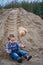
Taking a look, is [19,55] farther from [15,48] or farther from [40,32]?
[40,32]

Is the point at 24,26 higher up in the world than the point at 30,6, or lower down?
higher up

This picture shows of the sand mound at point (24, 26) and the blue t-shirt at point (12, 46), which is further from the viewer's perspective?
the sand mound at point (24, 26)

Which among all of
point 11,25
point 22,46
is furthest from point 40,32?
point 22,46

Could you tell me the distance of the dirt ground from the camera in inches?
400

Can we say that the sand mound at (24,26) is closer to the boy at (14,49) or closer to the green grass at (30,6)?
the boy at (14,49)

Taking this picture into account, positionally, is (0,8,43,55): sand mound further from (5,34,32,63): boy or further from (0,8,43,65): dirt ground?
(5,34,32,63): boy

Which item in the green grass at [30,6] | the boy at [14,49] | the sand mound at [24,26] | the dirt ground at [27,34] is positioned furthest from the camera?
the green grass at [30,6]

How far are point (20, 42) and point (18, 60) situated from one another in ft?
4.73

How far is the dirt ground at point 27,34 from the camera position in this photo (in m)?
10.2

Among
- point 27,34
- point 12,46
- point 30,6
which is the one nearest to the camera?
point 12,46

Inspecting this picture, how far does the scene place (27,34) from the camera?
11812 mm

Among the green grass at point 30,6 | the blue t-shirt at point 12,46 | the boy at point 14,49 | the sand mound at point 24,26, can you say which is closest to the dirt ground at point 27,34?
the sand mound at point 24,26

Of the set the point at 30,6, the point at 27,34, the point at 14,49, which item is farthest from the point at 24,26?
the point at 30,6

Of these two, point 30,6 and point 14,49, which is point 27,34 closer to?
point 14,49
